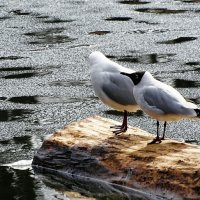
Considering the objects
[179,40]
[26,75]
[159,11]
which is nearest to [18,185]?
[26,75]

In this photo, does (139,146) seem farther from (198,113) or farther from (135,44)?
(135,44)

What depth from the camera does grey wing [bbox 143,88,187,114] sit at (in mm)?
5691

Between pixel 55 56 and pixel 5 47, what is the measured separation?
102cm

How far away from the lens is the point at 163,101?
5.77 m

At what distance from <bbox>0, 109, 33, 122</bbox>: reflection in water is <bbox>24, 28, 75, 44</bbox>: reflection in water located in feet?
12.3

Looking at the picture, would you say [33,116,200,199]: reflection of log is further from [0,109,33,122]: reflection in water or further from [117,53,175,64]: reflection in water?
[117,53,175,64]: reflection in water

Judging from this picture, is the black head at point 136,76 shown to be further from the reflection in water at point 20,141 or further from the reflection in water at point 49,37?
the reflection in water at point 49,37

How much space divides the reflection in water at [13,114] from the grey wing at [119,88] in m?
1.63

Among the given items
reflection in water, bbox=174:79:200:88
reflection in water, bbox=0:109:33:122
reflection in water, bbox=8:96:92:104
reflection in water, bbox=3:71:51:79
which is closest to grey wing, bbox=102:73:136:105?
reflection in water, bbox=0:109:33:122

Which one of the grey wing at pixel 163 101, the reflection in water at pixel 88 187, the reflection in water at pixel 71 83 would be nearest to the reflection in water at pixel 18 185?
the reflection in water at pixel 88 187

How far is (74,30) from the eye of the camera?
40.2 ft

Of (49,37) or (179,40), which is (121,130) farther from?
(49,37)

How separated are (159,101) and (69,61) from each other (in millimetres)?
4596

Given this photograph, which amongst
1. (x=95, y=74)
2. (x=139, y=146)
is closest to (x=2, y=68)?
(x=95, y=74)
